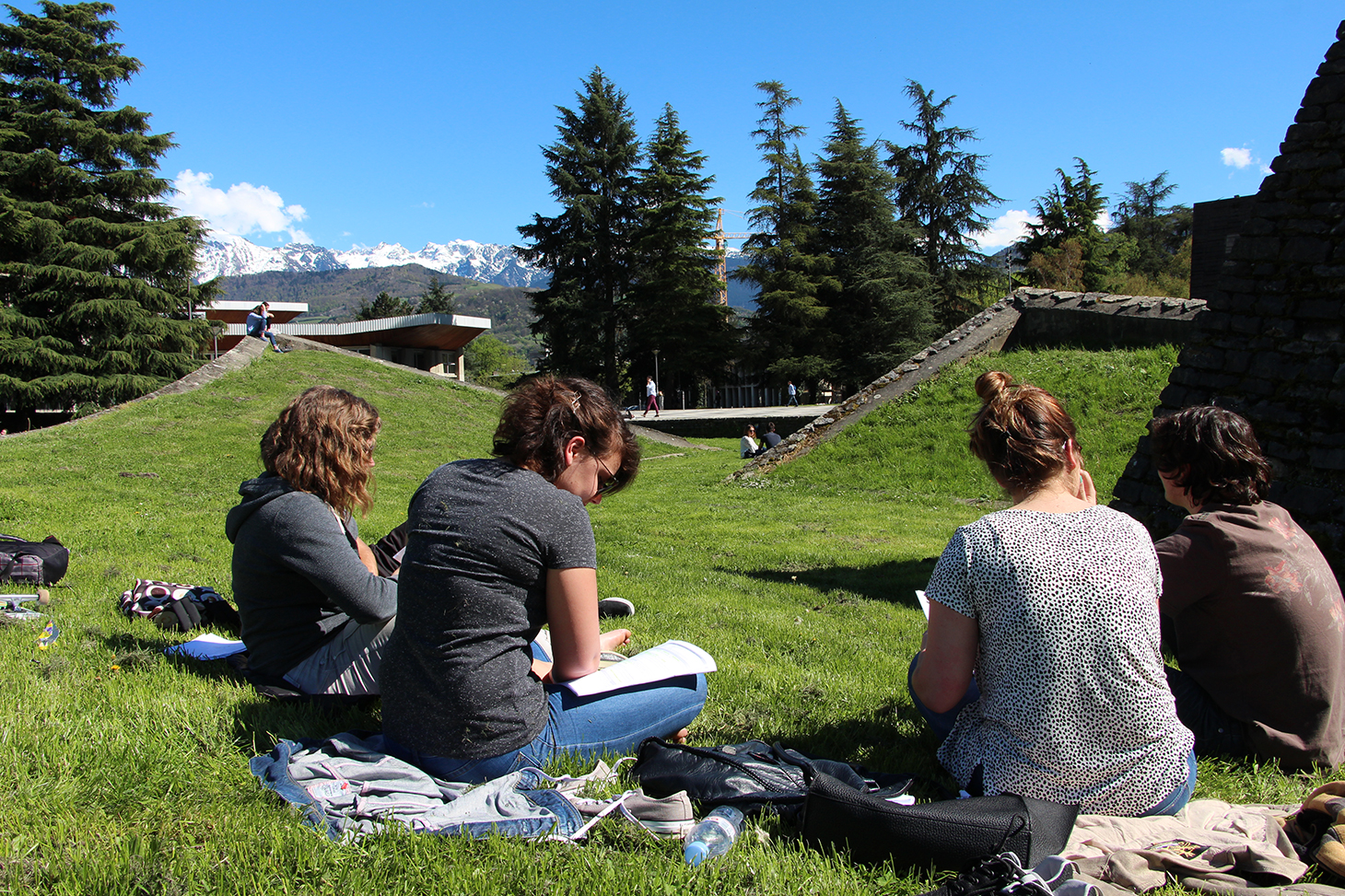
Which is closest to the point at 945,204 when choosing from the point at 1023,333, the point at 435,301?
the point at 1023,333

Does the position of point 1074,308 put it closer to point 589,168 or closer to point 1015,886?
point 1015,886

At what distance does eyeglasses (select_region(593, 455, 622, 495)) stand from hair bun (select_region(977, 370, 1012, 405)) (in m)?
1.33

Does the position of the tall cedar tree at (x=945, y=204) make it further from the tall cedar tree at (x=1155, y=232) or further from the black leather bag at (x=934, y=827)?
the black leather bag at (x=934, y=827)

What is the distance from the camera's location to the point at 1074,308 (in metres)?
16.3

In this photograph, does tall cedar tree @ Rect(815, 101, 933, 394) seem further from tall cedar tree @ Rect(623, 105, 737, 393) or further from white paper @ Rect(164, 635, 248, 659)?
white paper @ Rect(164, 635, 248, 659)

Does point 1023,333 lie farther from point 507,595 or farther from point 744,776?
point 507,595

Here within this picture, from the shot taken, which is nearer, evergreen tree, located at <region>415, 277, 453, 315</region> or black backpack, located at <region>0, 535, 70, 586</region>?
black backpack, located at <region>0, 535, 70, 586</region>

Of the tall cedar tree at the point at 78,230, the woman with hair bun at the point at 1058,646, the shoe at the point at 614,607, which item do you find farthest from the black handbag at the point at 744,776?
the tall cedar tree at the point at 78,230

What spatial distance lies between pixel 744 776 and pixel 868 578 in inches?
205

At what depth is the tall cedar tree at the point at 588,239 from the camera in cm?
4162

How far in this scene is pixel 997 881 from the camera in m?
2.07

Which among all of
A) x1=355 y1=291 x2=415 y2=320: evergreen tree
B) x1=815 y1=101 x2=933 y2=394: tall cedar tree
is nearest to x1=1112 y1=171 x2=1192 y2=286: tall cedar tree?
x1=815 y1=101 x2=933 y2=394: tall cedar tree

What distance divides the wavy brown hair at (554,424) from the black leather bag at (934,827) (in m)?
1.30

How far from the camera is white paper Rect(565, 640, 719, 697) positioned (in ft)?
9.55
